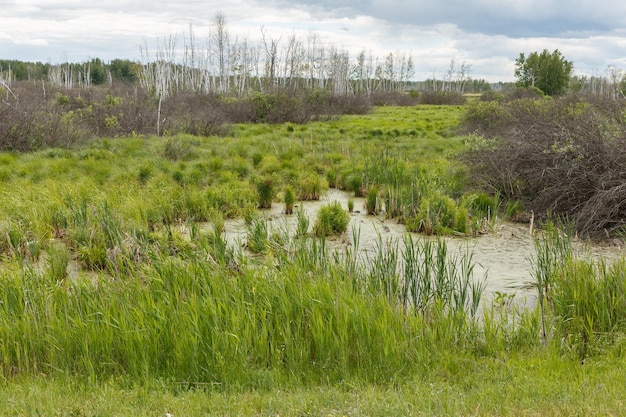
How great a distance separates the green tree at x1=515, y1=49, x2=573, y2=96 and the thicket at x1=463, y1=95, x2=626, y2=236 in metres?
40.9

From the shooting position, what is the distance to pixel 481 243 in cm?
895

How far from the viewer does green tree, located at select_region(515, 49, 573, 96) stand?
1962 inches

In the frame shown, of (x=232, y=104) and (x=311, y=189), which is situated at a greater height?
(x=232, y=104)

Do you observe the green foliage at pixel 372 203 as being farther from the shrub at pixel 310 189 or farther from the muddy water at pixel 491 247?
the shrub at pixel 310 189

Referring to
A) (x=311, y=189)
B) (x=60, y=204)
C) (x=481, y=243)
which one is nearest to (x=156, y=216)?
(x=60, y=204)

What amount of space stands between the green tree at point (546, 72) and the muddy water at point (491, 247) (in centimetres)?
4323

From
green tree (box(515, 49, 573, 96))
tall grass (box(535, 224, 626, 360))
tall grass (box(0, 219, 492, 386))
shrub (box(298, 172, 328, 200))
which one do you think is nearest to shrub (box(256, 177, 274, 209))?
shrub (box(298, 172, 328, 200))

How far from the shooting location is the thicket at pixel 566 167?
892cm

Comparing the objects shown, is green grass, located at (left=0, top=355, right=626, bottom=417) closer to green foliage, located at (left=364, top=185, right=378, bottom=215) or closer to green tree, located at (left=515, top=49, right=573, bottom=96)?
green foliage, located at (left=364, top=185, right=378, bottom=215)

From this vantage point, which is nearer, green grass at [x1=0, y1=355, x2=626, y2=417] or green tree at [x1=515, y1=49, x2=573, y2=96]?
green grass at [x1=0, y1=355, x2=626, y2=417]

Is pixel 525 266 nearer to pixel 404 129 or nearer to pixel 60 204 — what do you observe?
pixel 60 204

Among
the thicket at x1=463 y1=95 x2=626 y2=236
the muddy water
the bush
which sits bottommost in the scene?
the muddy water

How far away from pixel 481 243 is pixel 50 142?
1218 cm

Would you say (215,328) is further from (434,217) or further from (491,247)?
(434,217)
